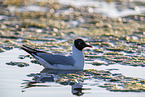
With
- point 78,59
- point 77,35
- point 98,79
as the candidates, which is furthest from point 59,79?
point 77,35

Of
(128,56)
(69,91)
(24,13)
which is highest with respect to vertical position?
(24,13)

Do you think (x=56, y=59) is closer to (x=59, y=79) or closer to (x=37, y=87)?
(x=59, y=79)

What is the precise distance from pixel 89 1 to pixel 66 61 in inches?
602

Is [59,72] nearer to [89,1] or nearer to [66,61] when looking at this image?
[66,61]

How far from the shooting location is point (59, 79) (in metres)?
10.1

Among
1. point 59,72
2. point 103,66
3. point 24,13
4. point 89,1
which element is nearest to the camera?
point 59,72

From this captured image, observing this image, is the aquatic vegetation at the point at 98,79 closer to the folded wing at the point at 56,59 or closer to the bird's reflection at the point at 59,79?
the bird's reflection at the point at 59,79

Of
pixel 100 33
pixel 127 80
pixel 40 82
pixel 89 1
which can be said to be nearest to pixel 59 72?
pixel 40 82

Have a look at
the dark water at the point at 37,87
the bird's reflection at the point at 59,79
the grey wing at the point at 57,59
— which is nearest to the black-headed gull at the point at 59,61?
the grey wing at the point at 57,59

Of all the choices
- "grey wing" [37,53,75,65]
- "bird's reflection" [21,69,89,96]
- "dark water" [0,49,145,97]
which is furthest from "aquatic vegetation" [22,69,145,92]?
"grey wing" [37,53,75,65]

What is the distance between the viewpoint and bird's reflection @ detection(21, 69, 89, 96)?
948 centimetres

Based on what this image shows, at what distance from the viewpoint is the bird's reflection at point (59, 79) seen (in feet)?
31.1

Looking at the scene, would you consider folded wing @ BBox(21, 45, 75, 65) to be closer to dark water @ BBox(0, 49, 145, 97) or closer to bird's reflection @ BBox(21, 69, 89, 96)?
bird's reflection @ BBox(21, 69, 89, 96)

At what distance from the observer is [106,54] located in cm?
1325
